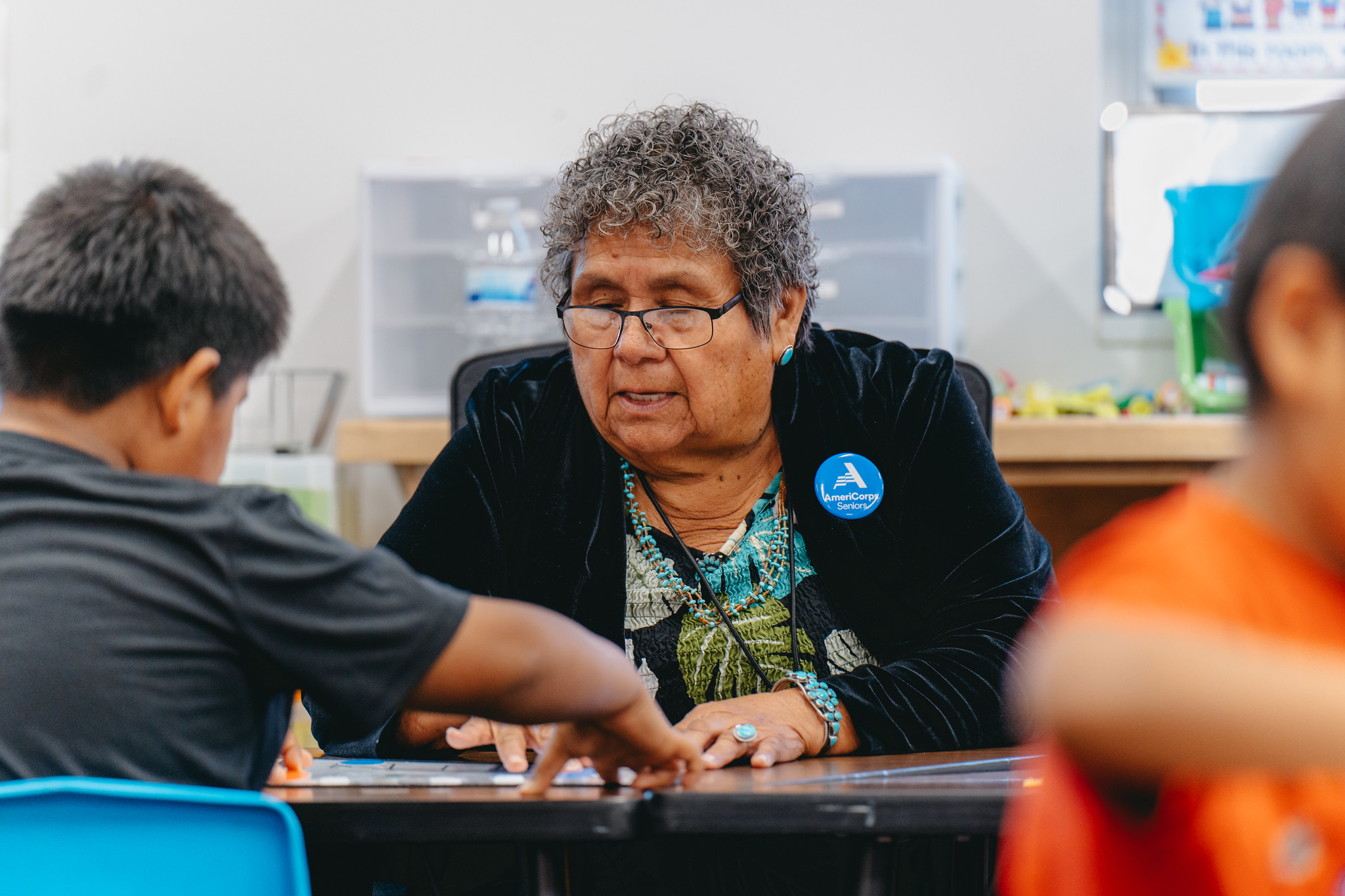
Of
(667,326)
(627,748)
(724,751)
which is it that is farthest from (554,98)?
(627,748)

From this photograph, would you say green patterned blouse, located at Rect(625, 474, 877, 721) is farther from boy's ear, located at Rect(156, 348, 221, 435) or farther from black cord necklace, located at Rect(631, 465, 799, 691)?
boy's ear, located at Rect(156, 348, 221, 435)

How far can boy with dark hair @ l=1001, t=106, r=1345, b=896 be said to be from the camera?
410 millimetres

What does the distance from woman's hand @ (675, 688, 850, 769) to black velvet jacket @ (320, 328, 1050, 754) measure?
0.13 m

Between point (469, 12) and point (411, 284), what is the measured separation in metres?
0.85

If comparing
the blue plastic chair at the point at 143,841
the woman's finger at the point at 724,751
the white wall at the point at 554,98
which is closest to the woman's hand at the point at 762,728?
the woman's finger at the point at 724,751

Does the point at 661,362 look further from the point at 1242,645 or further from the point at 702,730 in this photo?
the point at 1242,645

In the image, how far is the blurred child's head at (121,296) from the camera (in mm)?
764

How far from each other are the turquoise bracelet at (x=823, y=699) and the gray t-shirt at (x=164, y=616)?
1.63 feet

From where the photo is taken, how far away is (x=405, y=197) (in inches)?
128

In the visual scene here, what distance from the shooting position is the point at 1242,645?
1.37 feet

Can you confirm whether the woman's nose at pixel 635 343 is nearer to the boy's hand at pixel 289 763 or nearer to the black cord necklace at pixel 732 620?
the black cord necklace at pixel 732 620

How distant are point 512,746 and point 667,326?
0.54 meters

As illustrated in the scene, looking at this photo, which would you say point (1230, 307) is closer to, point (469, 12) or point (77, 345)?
point (77, 345)

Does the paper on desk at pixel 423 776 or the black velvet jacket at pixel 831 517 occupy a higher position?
the black velvet jacket at pixel 831 517
